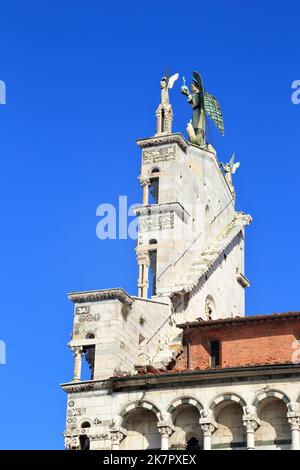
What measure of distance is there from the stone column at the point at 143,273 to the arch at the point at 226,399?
10.3 metres

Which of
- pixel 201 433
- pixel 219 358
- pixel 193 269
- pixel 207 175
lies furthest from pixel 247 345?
pixel 207 175

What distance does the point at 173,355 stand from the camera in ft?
175

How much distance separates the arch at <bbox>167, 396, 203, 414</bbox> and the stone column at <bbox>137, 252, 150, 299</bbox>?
940cm

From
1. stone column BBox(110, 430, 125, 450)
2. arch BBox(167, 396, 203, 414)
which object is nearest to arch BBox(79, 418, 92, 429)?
stone column BBox(110, 430, 125, 450)

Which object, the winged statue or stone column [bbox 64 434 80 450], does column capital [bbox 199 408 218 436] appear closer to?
stone column [bbox 64 434 80 450]

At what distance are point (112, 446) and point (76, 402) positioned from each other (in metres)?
2.72

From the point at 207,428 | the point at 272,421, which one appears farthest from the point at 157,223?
the point at 272,421

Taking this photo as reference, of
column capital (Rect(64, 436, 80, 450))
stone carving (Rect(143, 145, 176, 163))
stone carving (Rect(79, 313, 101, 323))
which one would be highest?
stone carving (Rect(143, 145, 176, 163))

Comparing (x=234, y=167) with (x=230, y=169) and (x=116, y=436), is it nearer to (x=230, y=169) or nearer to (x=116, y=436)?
(x=230, y=169)

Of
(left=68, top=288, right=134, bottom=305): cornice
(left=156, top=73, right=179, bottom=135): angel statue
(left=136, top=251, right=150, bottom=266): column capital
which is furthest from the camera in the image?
(left=156, top=73, right=179, bottom=135): angel statue

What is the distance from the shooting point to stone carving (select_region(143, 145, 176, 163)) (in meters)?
60.3

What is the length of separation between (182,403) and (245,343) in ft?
16.0

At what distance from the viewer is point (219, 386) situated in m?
48.6

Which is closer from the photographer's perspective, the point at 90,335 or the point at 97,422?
the point at 97,422
